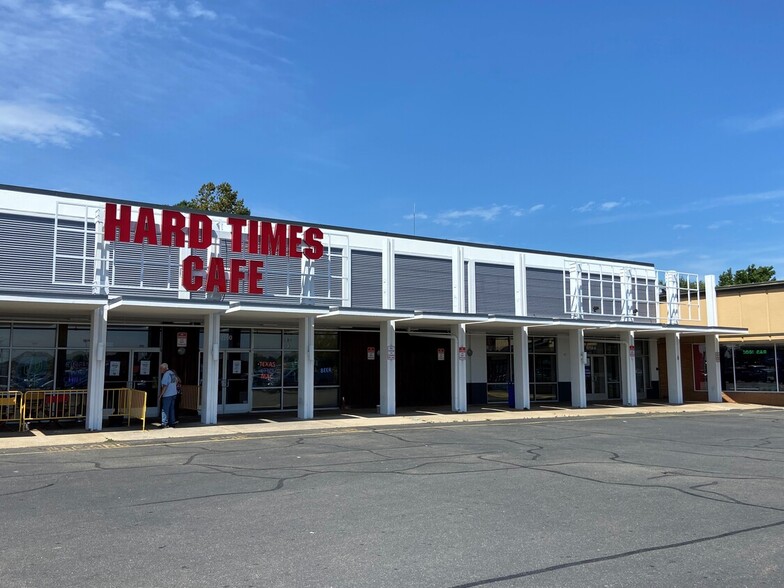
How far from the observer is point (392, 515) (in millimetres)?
7902

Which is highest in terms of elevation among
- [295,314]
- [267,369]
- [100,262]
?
[100,262]

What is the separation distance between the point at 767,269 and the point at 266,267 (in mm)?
59364

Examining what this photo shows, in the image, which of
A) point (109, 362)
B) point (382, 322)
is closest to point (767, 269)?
point (382, 322)

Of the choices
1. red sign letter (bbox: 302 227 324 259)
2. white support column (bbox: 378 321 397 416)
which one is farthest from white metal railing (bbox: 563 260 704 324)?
red sign letter (bbox: 302 227 324 259)

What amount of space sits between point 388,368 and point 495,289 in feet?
23.8

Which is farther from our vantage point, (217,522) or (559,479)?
(559,479)

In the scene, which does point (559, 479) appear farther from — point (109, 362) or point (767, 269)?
point (767, 269)

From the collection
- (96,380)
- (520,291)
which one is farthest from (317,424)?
(520,291)

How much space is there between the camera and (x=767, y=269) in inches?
2584

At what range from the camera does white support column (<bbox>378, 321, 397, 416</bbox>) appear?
73.3ft

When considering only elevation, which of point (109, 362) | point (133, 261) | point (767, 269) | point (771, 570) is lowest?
point (771, 570)

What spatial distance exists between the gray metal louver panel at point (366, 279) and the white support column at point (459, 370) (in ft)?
9.80

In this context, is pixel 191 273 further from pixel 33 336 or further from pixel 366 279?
pixel 366 279

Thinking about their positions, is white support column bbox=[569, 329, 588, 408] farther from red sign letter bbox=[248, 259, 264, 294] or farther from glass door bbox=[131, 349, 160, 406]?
glass door bbox=[131, 349, 160, 406]
